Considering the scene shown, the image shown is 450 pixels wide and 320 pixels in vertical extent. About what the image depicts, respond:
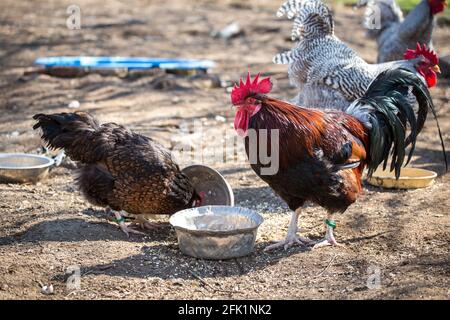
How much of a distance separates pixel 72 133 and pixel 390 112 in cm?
330

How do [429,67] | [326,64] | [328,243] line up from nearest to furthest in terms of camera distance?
[328,243], [429,67], [326,64]

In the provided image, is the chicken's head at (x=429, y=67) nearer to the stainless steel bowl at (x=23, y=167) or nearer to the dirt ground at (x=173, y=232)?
the dirt ground at (x=173, y=232)

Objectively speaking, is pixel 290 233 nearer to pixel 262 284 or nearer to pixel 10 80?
pixel 262 284

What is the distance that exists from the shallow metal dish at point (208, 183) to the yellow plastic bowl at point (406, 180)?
1.89 metres

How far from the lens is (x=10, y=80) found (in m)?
12.7

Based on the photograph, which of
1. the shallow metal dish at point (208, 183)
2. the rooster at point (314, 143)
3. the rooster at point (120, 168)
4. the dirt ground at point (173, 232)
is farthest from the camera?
the shallow metal dish at point (208, 183)

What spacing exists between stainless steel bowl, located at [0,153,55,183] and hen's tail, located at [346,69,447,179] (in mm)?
3683

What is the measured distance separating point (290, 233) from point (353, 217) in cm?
108

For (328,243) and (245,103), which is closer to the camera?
(245,103)

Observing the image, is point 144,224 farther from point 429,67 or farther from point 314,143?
point 429,67

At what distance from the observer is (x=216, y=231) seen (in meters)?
5.76

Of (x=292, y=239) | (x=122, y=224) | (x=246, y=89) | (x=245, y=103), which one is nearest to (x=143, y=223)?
(x=122, y=224)

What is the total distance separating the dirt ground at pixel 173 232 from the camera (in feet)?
17.6

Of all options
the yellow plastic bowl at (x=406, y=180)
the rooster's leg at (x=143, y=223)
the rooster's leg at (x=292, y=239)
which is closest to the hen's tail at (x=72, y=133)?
the rooster's leg at (x=143, y=223)
